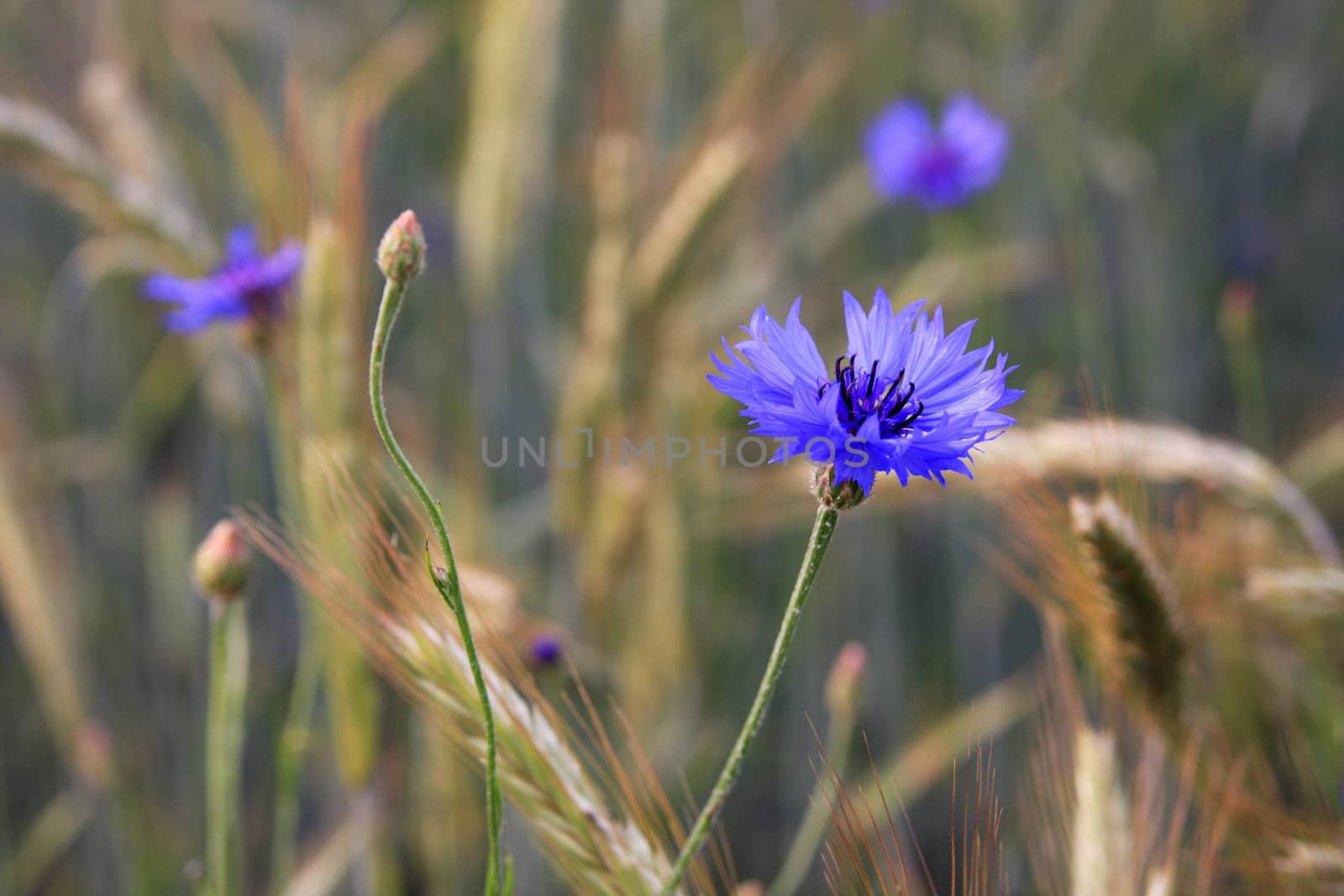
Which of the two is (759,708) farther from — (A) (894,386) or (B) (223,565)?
(B) (223,565)

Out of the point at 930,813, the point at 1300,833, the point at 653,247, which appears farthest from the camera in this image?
the point at 930,813

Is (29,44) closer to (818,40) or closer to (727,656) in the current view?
(818,40)

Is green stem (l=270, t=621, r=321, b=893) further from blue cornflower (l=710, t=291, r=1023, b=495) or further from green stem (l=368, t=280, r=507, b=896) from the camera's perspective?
blue cornflower (l=710, t=291, r=1023, b=495)

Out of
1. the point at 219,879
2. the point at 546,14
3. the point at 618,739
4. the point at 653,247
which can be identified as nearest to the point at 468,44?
the point at 546,14

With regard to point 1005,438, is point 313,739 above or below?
below

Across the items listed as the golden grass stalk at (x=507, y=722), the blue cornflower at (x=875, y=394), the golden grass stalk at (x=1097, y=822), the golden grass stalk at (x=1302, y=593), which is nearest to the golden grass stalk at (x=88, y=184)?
the golden grass stalk at (x=507, y=722)

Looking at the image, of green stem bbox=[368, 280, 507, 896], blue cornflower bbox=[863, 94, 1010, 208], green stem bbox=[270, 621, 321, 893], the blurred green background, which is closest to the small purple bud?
the blurred green background
